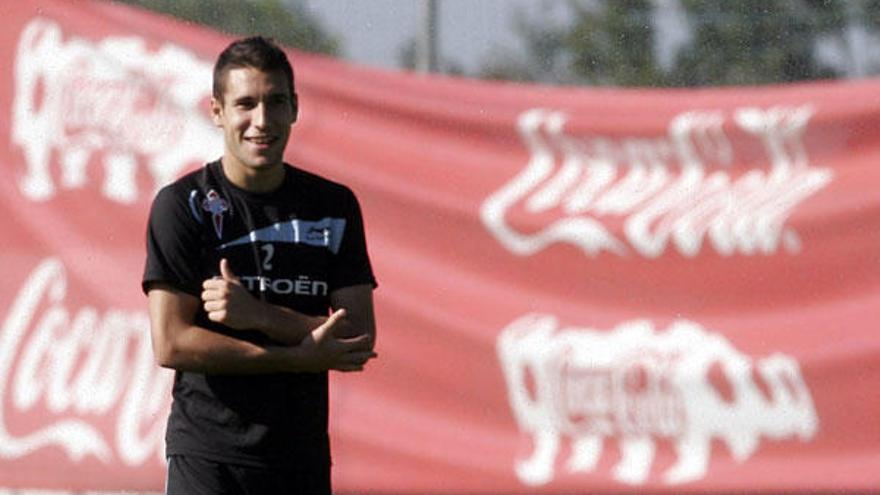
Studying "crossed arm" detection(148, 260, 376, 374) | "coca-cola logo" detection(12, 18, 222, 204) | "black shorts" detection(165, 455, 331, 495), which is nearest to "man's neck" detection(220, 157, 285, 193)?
"crossed arm" detection(148, 260, 376, 374)

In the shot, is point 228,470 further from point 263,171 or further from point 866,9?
point 866,9

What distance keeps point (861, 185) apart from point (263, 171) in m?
2.92

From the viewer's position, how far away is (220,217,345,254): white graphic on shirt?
4.22 m

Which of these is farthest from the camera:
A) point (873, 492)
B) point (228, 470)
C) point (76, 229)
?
point (76, 229)

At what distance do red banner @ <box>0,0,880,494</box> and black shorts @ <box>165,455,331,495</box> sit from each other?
2660 millimetres

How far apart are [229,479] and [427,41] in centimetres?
315

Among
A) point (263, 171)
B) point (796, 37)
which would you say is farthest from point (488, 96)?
point (263, 171)

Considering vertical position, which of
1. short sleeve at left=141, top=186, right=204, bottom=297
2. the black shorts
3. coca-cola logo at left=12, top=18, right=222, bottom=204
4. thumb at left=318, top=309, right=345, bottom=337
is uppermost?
coca-cola logo at left=12, top=18, right=222, bottom=204

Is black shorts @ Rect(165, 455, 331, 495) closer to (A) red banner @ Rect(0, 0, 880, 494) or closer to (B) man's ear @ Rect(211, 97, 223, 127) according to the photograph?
(B) man's ear @ Rect(211, 97, 223, 127)

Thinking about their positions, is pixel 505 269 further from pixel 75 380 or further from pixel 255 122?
pixel 255 122

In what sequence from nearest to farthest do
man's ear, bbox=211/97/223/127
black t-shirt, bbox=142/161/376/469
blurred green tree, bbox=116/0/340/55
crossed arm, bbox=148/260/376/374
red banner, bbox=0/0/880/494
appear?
crossed arm, bbox=148/260/376/374, black t-shirt, bbox=142/161/376/469, man's ear, bbox=211/97/223/127, red banner, bbox=0/0/880/494, blurred green tree, bbox=116/0/340/55

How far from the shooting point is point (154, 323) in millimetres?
4203

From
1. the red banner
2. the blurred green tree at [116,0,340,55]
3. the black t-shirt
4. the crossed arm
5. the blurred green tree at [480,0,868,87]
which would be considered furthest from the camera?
the blurred green tree at [116,0,340,55]

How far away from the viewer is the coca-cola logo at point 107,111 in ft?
23.2
